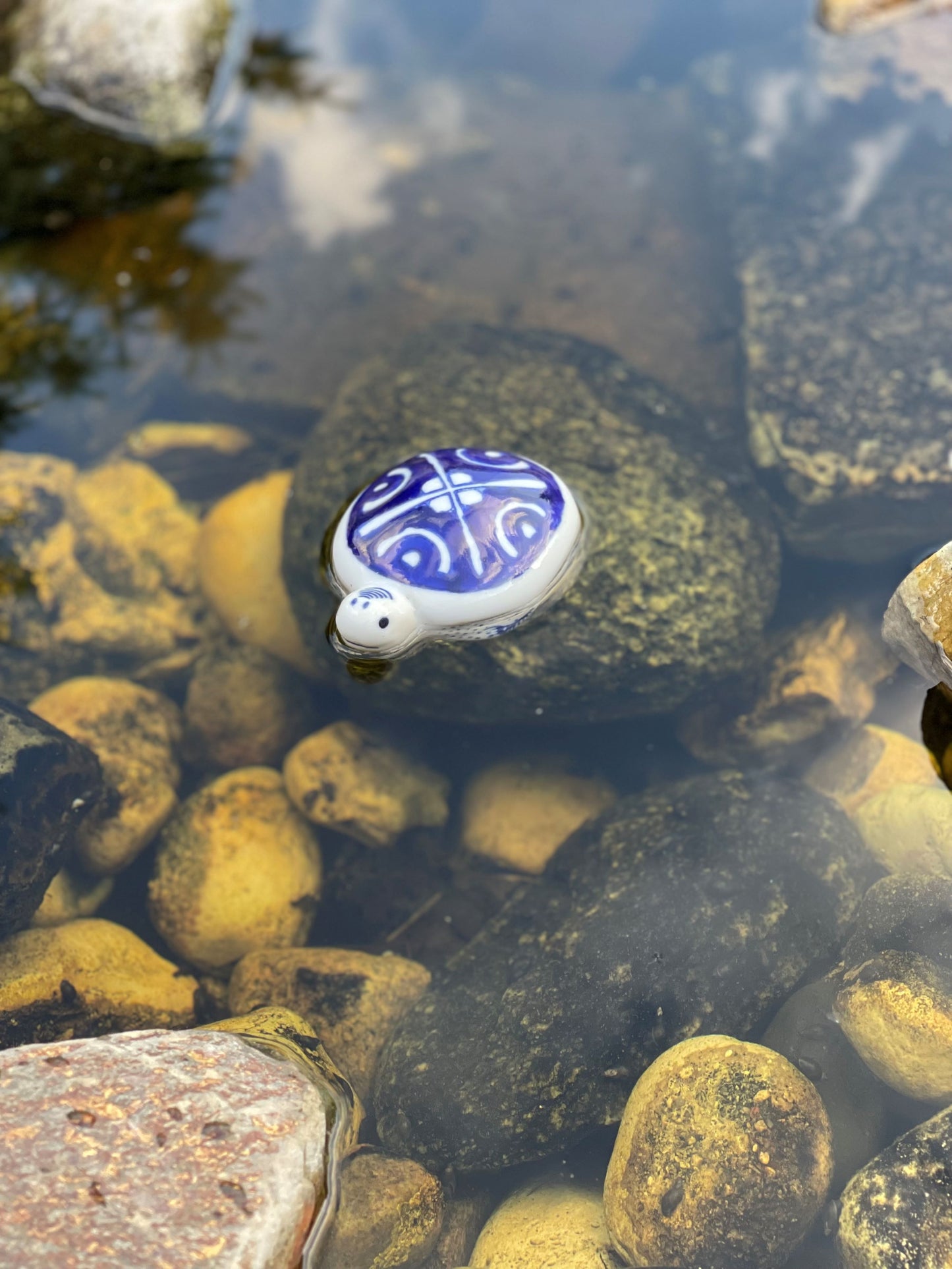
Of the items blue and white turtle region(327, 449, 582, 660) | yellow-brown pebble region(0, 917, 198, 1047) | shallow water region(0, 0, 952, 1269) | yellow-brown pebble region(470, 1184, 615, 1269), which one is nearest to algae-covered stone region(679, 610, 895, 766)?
shallow water region(0, 0, 952, 1269)

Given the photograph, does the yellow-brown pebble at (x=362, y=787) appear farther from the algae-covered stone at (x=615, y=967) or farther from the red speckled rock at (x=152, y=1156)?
the red speckled rock at (x=152, y=1156)

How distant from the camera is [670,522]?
144 inches

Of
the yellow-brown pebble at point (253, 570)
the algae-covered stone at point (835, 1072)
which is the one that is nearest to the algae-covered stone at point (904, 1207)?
the algae-covered stone at point (835, 1072)

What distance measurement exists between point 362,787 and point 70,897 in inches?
47.6

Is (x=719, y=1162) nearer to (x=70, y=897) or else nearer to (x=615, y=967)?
(x=615, y=967)

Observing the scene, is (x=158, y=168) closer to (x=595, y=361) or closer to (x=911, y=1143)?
(x=595, y=361)

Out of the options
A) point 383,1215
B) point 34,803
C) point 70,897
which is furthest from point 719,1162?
point 34,803

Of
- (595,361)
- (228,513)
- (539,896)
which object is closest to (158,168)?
(228,513)

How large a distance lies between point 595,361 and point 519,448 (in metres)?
1.04

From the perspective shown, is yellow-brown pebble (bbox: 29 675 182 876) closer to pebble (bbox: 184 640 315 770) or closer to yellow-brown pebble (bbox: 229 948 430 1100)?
pebble (bbox: 184 640 315 770)

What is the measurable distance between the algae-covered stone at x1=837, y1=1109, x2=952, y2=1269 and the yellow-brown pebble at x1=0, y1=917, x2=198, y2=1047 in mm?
2221

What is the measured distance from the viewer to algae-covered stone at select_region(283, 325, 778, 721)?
3391mm

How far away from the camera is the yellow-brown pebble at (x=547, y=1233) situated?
2467 mm

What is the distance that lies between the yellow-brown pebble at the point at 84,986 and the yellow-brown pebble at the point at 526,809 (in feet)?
4.26
